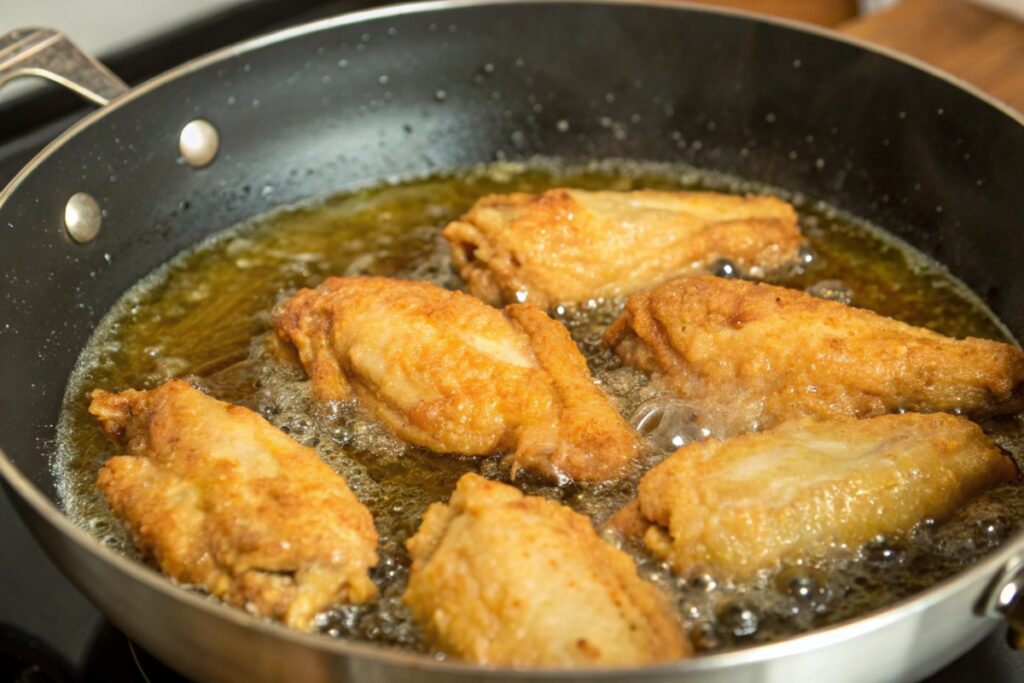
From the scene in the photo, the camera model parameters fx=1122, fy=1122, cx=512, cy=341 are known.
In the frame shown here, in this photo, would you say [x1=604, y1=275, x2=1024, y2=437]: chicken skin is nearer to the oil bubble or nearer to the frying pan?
the oil bubble

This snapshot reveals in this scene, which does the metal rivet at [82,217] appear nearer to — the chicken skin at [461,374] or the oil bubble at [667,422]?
the chicken skin at [461,374]

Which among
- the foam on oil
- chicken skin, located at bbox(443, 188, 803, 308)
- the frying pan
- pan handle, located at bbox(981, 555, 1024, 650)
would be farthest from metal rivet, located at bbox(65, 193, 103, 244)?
pan handle, located at bbox(981, 555, 1024, 650)

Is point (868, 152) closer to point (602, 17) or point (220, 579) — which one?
point (602, 17)

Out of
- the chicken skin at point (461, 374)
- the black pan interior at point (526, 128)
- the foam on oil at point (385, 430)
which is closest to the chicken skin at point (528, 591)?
the foam on oil at point (385, 430)

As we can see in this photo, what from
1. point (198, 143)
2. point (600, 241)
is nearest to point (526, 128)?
point (600, 241)

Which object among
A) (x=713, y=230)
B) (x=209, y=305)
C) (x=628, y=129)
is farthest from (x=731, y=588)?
(x=628, y=129)

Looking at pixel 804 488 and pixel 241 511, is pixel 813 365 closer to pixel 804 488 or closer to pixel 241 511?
pixel 804 488
